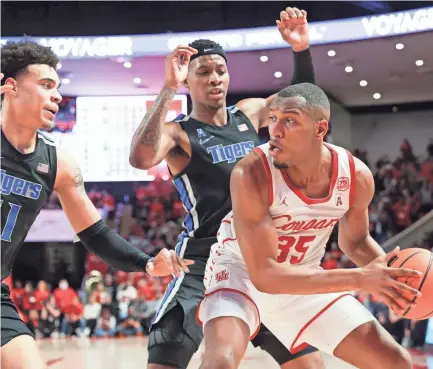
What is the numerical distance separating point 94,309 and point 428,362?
8.53 metres

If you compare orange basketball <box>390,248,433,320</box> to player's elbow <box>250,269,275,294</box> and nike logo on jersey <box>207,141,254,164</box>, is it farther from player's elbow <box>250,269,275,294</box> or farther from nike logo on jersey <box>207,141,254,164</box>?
nike logo on jersey <box>207,141,254,164</box>

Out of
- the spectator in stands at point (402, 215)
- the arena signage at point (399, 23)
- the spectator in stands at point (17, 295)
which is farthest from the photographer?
the spectator in stands at point (402, 215)

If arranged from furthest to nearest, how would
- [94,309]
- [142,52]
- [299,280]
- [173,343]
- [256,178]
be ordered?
[142,52]
[94,309]
[173,343]
[256,178]
[299,280]

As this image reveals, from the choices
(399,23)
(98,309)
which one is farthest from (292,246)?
(399,23)

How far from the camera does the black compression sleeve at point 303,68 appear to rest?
4.75m

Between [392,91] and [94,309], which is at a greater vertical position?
[392,91]

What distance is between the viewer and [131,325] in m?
15.4

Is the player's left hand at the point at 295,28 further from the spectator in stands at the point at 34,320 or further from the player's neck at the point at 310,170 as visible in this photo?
the spectator in stands at the point at 34,320

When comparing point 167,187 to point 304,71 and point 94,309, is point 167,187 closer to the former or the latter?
point 94,309

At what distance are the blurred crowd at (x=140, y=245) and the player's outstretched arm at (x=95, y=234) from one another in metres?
10.1

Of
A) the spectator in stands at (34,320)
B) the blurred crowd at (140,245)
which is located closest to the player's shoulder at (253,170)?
the blurred crowd at (140,245)

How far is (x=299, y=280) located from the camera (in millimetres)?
3314

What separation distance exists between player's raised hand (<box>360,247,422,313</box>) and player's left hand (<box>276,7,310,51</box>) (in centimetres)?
215

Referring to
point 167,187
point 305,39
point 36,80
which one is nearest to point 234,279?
point 36,80
